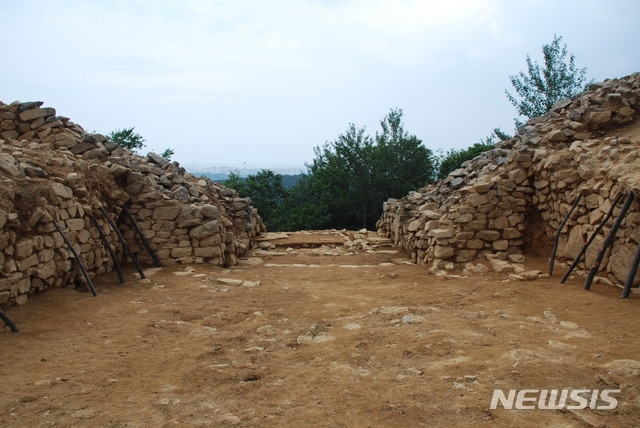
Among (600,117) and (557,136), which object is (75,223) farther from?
(600,117)

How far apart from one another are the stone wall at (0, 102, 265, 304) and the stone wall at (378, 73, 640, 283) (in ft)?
16.6

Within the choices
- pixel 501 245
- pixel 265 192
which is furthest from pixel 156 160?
pixel 265 192

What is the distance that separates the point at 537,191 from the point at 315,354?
6790mm

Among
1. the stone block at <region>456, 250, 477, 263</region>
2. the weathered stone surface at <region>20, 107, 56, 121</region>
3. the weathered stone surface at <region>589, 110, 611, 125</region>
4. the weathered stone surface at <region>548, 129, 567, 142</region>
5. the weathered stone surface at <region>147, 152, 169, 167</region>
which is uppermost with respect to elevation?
the weathered stone surface at <region>589, 110, 611, 125</region>

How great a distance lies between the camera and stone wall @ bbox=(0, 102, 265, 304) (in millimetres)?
6336

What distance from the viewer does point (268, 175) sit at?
25484 mm

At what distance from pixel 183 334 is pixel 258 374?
1707 mm

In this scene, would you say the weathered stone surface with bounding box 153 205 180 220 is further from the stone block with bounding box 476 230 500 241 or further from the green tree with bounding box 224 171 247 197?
the green tree with bounding box 224 171 247 197

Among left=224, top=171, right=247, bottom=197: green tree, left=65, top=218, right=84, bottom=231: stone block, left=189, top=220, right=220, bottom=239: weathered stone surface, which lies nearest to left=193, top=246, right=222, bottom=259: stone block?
left=189, top=220, right=220, bottom=239: weathered stone surface

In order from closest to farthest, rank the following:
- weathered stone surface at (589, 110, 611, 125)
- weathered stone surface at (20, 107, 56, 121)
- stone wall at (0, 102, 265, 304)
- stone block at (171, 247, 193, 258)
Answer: stone wall at (0, 102, 265, 304)
weathered stone surface at (589, 110, 611, 125)
stone block at (171, 247, 193, 258)
weathered stone surface at (20, 107, 56, 121)

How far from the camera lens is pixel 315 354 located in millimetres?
4680

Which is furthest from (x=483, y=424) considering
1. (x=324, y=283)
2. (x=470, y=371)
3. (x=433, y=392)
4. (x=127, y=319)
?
(x=324, y=283)

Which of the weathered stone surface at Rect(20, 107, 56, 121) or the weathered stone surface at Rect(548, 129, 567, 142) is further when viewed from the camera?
Result: the weathered stone surface at Rect(20, 107, 56, 121)

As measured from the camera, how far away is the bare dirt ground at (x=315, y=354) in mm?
3385
